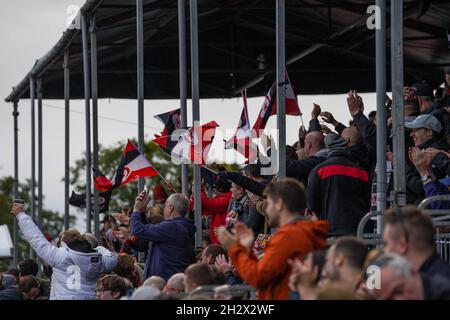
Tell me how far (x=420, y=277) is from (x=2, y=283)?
1152cm

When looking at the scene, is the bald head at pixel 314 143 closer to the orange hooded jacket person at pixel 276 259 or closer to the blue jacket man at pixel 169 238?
the blue jacket man at pixel 169 238

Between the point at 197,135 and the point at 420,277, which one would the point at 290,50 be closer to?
the point at 197,135

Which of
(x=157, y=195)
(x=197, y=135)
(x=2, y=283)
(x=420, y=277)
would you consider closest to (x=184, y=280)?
(x=420, y=277)

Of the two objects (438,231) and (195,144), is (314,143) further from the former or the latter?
(438,231)

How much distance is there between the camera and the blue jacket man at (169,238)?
46.7ft

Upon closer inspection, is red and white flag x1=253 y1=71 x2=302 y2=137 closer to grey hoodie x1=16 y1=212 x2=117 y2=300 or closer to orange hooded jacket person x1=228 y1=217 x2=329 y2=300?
grey hoodie x1=16 y1=212 x2=117 y2=300

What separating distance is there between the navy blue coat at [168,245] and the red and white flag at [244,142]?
7.54ft

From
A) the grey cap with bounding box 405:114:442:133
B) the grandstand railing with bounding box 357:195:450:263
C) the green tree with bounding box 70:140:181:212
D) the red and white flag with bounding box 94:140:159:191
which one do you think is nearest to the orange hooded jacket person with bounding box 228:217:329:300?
the grandstand railing with bounding box 357:195:450:263

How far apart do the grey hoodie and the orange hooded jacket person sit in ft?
17.4

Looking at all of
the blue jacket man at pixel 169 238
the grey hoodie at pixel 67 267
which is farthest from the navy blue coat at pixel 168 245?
the grey hoodie at pixel 67 267

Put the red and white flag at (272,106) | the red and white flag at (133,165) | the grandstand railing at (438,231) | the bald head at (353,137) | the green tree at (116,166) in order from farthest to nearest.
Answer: the green tree at (116,166)
the red and white flag at (133,165)
the red and white flag at (272,106)
the bald head at (353,137)
the grandstand railing at (438,231)

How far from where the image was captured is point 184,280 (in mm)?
11125

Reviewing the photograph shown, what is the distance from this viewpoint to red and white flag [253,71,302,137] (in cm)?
1516

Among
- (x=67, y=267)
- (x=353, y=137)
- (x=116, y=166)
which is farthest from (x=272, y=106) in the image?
(x=116, y=166)
